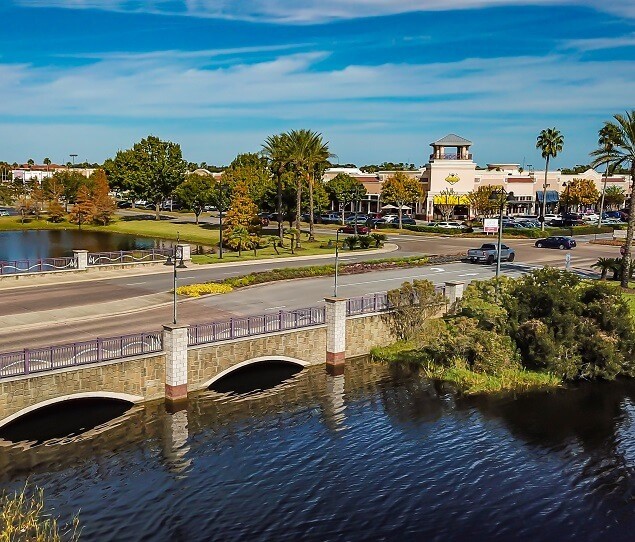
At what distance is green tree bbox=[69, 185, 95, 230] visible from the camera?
10142cm

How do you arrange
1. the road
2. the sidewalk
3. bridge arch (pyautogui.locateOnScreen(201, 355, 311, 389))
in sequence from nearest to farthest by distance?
bridge arch (pyautogui.locateOnScreen(201, 355, 311, 389)), the road, the sidewalk

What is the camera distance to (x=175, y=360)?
26656 millimetres

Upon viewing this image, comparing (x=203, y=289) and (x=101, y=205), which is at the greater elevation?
(x=101, y=205)

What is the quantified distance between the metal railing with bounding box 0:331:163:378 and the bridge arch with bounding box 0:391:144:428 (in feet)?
3.70

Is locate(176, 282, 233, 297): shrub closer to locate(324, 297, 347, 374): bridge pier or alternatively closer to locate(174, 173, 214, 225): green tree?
locate(324, 297, 347, 374): bridge pier

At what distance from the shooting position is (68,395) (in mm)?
24078

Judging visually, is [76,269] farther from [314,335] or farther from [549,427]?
[549,427]

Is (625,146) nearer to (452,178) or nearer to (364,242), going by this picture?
(364,242)

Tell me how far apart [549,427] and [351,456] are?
8757mm

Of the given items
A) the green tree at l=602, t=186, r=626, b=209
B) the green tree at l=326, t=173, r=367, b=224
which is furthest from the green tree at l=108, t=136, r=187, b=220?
the green tree at l=602, t=186, r=626, b=209

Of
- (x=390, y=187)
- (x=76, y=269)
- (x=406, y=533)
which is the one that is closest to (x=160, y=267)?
(x=76, y=269)

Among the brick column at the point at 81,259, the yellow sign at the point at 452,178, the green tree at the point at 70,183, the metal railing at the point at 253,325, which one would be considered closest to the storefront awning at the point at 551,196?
the yellow sign at the point at 452,178

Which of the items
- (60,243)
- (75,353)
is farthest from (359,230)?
(75,353)

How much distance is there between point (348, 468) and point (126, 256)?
34.0 meters
